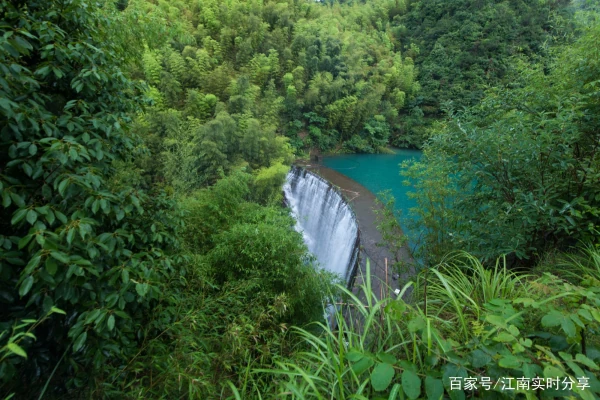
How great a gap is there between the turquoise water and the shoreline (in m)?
0.82

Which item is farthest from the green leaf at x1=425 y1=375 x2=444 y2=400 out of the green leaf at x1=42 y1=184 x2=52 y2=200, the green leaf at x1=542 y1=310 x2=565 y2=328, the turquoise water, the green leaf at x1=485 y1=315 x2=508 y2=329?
the turquoise water

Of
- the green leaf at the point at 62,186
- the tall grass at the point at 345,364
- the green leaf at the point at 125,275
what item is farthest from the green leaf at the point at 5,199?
the tall grass at the point at 345,364

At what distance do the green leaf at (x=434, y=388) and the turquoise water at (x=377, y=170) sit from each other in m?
9.07

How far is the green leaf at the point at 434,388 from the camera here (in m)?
0.74

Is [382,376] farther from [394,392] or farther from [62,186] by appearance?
[62,186]

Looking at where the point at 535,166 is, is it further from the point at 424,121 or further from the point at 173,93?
the point at 424,121

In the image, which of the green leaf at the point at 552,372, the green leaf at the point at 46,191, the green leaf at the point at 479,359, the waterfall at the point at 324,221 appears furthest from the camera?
the waterfall at the point at 324,221

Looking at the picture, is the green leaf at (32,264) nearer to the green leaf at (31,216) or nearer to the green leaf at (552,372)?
the green leaf at (31,216)

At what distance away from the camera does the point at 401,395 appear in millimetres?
811

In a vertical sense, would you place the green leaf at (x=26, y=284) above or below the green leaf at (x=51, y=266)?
below

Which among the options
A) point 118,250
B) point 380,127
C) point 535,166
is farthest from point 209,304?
point 380,127

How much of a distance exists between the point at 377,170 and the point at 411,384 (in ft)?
48.9

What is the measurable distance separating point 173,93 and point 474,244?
1160 cm

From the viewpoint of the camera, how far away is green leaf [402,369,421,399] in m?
0.75
